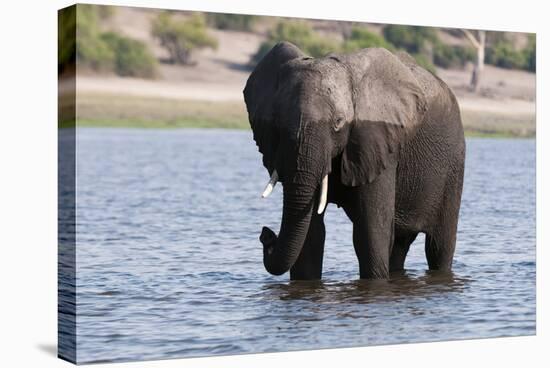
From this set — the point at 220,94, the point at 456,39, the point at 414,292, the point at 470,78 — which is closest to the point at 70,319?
the point at 414,292

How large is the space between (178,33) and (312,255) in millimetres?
19115

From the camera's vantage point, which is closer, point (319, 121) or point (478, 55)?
point (319, 121)

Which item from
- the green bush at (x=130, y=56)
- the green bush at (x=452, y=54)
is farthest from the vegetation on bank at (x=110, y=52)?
the green bush at (x=452, y=54)

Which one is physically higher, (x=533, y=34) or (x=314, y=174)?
(x=533, y=34)

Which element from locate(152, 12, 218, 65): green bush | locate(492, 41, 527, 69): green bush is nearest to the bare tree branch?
locate(492, 41, 527, 69): green bush

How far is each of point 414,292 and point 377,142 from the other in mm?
1330

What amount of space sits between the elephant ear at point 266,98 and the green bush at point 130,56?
1805cm

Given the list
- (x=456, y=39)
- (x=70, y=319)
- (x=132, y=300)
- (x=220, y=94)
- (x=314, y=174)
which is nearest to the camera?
(x=70, y=319)

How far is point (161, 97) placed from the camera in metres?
30.2

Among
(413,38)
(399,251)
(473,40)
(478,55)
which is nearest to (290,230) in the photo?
(399,251)

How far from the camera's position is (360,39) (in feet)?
64.4

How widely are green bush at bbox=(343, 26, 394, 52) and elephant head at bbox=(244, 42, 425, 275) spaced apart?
6.86 meters

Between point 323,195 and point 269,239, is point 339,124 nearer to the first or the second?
point 323,195

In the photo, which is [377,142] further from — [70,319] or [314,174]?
[70,319]
